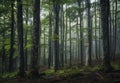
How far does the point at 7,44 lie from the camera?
23.2 meters

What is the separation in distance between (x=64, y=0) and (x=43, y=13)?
18541mm

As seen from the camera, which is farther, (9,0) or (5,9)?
(5,9)

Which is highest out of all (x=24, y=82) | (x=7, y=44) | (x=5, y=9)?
(x=5, y=9)

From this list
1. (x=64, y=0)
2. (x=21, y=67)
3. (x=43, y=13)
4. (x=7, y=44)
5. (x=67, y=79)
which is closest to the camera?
(x=67, y=79)

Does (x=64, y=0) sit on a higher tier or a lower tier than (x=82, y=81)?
higher

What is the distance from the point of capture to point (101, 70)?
38.8ft

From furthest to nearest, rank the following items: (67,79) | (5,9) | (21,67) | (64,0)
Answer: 1. (5,9)
2. (64,0)
3. (21,67)
4. (67,79)

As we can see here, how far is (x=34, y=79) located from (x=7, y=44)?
40.4 ft

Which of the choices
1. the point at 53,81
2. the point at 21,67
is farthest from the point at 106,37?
the point at 21,67

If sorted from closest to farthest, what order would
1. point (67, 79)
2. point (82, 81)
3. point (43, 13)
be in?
point (82, 81) < point (67, 79) < point (43, 13)

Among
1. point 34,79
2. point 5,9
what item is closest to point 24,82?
point 34,79

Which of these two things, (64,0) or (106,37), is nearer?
(106,37)

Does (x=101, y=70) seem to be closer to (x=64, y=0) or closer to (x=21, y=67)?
(x=21, y=67)

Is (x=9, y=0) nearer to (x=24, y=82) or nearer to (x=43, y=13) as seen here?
(x=24, y=82)
